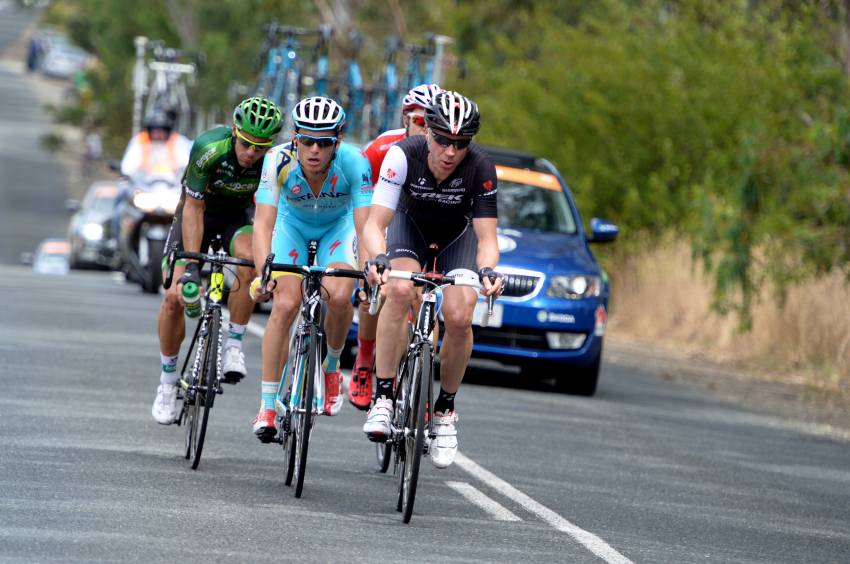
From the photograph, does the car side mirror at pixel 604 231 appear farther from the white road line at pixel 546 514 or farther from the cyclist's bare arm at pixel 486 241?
the cyclist's bare arm at pixel 486 241

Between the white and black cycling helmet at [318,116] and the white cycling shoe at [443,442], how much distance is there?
1.51 m

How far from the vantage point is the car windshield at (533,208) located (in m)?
17.5

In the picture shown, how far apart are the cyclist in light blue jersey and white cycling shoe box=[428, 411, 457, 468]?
0.78 m

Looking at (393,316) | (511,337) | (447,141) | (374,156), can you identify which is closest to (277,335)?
(393,316)

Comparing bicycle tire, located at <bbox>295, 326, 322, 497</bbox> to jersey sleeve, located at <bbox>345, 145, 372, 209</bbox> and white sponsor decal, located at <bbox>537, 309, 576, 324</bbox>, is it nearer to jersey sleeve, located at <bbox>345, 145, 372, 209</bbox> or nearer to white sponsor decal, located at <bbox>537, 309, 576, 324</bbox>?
jersey sleeve, located at <bbox>345, 145, 372, 209</bbox>

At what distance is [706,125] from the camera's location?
27.8 m

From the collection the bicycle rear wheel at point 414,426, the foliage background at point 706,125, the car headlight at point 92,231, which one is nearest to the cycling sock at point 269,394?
the bicycle rear wheel at point 414,426

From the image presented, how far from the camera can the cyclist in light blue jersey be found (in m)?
10.1

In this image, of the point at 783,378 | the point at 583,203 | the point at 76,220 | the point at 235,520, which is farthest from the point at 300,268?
the point at 76,220

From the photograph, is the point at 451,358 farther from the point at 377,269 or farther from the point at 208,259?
the point at 208,259

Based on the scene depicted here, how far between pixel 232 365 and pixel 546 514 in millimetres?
2011

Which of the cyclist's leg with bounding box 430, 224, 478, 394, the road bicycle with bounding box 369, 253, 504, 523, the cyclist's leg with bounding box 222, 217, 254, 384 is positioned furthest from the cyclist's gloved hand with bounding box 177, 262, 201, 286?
the road bicycle with bounding box 369, 253, 504, 523

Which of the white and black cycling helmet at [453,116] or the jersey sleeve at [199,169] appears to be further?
the jersey sleeve at [199,169]

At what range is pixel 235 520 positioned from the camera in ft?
29.0
